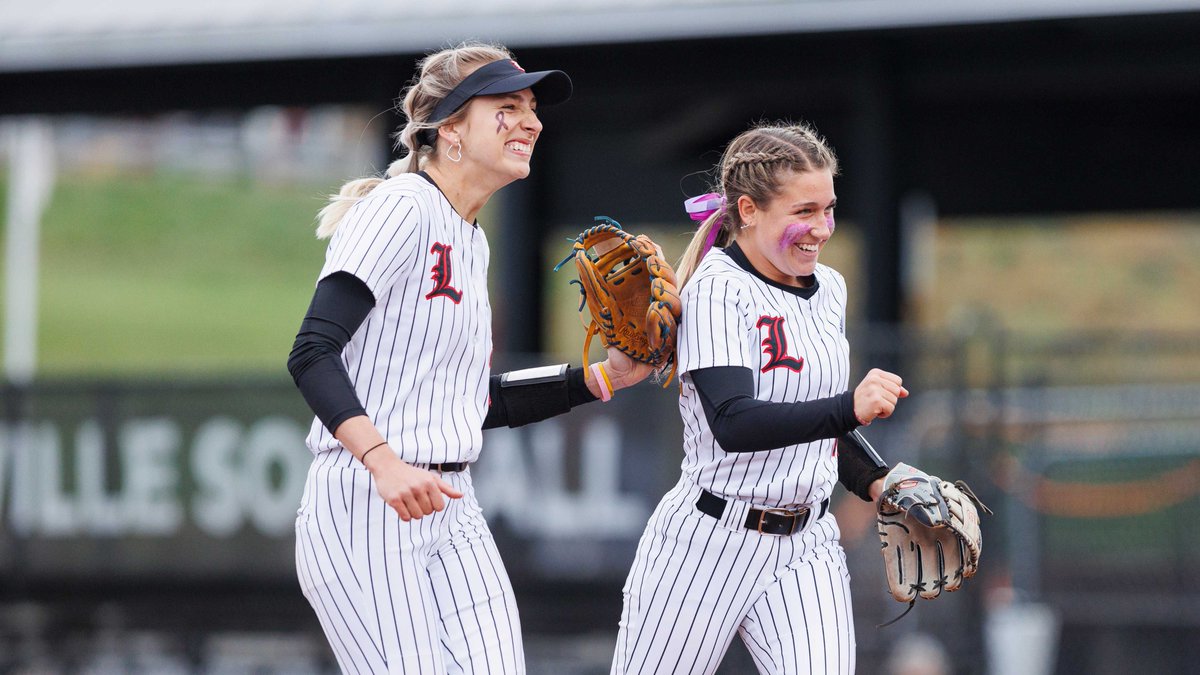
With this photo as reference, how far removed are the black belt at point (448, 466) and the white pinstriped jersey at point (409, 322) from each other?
0.02 m

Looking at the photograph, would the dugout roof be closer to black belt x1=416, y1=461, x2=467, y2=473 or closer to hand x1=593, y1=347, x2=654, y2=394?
hand x1=593, y1=347, x2=654, y2=394

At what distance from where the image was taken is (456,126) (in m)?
3.42

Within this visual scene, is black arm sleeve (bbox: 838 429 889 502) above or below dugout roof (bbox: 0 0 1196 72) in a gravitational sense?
below

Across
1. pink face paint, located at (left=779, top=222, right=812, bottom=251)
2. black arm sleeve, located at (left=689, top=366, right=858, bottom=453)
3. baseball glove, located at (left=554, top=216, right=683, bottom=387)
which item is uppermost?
pink face paint, located at (left=779, top=222, right=812, bottom=251)

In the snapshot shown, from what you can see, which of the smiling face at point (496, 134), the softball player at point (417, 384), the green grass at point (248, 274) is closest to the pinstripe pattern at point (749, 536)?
the softball player at point (417, 384)

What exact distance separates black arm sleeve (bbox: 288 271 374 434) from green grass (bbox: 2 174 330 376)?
2790cm

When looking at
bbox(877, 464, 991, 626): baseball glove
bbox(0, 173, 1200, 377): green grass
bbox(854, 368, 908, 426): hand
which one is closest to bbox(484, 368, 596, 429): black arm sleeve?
bbox(877, 464, 991, 626): baseball glove

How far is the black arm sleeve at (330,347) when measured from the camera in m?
3.01

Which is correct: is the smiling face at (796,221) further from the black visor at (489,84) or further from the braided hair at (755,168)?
the black visor at (489,84)

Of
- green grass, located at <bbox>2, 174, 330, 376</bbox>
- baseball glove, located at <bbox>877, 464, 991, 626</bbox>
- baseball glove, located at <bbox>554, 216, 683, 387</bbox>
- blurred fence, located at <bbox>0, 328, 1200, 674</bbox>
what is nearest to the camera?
baseball glove, located at <bbox>877, 464, 991, 626</bbox>

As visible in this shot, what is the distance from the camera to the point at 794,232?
3434 millimetres

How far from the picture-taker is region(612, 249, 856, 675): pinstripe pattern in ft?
11.2

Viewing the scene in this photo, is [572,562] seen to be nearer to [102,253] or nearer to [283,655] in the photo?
[283,655]

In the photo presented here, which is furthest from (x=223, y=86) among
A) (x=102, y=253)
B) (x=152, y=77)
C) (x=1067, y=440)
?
(x=102, y=253)
